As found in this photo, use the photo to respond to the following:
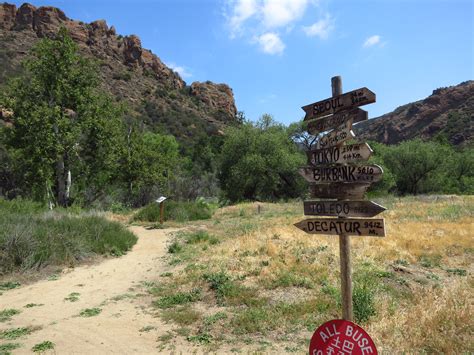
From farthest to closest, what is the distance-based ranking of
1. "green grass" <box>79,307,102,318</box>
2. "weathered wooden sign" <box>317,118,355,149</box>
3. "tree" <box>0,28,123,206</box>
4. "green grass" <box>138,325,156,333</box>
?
"tree" <box>0,28,123,206</box> < "green grass" <box>79,307,102,318</box> < "green grass" <box>138,325,156,333</box> < "weathered wooden sign" <box>317,118,355,149</box>

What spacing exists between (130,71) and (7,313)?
86214 millimetres

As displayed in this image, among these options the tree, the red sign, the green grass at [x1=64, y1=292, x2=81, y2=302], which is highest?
the tree

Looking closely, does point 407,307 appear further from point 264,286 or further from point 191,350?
point 191,350

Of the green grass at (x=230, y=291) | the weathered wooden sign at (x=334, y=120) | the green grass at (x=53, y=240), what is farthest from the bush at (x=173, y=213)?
the weathered wooden sign at (x=334, y=120)

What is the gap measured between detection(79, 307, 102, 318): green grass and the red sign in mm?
4513

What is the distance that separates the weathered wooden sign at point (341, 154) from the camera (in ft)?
12.1

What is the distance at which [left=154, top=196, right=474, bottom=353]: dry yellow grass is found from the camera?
16.1 feet

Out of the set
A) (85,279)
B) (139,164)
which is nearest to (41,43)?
(139,164)

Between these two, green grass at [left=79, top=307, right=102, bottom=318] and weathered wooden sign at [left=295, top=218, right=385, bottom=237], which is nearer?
weathered wooden sign at [left=295, top=218, right=385, bottom=237]

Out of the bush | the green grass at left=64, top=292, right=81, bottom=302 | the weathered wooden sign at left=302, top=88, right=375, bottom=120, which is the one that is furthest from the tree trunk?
the weathered wooden sign at left=302, top=88, right=375, bottom=120

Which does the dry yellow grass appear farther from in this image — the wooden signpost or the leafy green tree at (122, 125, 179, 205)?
the leafy green tree at (122, 125, 179, 205)

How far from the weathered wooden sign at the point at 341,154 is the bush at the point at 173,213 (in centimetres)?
1756

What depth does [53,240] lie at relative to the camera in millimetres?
10625

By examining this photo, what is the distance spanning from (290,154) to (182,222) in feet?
62.0
